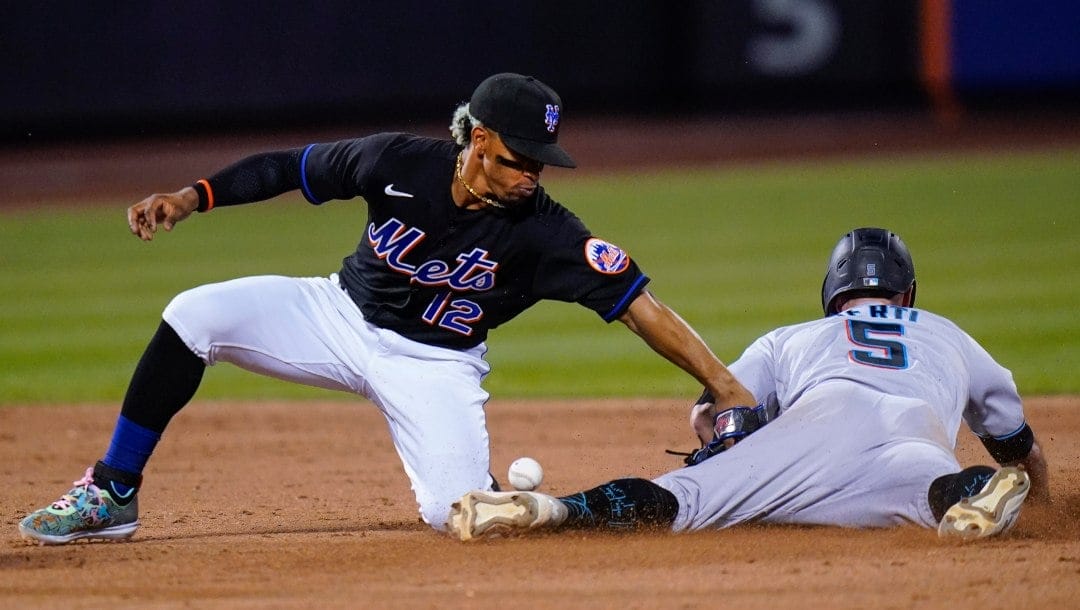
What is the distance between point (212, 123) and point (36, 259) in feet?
18.2

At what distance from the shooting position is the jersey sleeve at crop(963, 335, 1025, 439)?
4590mm

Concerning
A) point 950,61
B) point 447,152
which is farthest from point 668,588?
point 950,61

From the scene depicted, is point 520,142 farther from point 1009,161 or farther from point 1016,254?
point 1009,161

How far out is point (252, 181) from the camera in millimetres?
4773

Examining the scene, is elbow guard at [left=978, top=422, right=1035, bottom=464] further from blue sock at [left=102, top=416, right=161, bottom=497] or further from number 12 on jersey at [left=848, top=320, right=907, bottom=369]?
blue sock at [left=102, top=416, right=161, bottom=497]

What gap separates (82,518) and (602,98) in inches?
601

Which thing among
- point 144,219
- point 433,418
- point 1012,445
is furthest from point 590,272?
point 1012,445

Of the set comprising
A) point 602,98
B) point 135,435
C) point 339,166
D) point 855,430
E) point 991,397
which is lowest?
point 135,435

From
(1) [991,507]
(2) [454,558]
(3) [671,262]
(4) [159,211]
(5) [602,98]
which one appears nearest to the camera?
(1) [991,507]

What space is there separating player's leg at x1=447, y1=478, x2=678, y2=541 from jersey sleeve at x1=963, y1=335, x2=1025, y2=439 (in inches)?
42.5

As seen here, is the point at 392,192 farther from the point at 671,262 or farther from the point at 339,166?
the point at 671,262

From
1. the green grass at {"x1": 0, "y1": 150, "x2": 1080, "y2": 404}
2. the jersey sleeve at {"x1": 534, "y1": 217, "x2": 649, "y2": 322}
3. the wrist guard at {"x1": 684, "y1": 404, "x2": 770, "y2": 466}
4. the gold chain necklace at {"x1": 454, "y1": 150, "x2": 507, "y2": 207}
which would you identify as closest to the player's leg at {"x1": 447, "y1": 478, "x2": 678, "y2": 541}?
the wrist guard at {"x1": 684, "y1": 404, "x2": 770, "y2": 466}

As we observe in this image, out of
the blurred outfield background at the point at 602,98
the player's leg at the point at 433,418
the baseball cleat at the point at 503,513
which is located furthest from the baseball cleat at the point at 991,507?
the blurred outfield background at the point at 602,98

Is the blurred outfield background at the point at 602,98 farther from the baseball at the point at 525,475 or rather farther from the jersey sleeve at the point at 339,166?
the jersey sleeve at the point at 339,166
